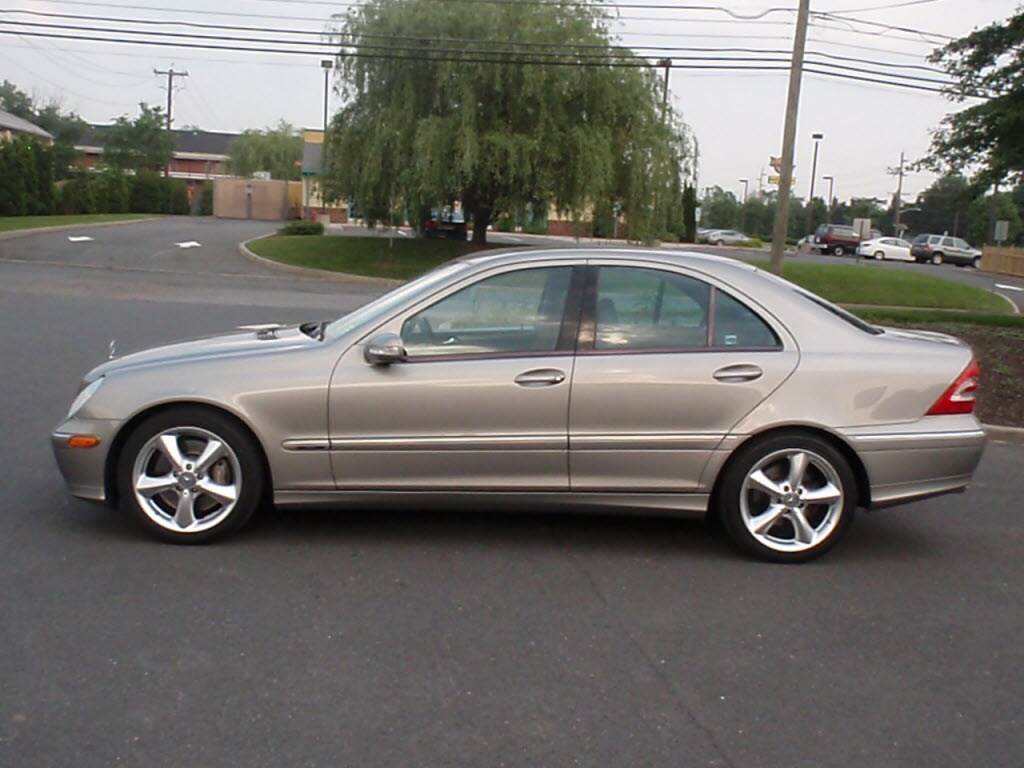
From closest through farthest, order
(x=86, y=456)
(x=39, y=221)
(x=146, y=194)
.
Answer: (x=86, y=456) → (x=39, y=221) → (x=146, y=194)

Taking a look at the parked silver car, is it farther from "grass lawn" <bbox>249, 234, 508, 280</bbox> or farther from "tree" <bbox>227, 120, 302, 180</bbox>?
"tree" <bbox>227, 120, 302, 180</bbox>

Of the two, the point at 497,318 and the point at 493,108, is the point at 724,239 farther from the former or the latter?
the point at 497,318

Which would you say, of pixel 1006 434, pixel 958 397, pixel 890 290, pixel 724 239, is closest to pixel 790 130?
pixel 890 290

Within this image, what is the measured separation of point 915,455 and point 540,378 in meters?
1.92

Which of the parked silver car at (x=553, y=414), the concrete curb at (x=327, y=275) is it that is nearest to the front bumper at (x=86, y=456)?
the parked silver car at (x=553, y=414)

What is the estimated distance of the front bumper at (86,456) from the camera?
5.50m

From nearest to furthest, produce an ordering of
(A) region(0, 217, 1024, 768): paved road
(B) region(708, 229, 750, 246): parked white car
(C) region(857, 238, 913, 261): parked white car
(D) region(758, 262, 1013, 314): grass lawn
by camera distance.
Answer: (A) region(0, 217, 1024, 768): paved road < (D) region(758, 262, 1013, 314): grass lawn < (C) region(857, 238, 913, 261): parked white car < (B) region(708, 229, 750, 246): parked white car

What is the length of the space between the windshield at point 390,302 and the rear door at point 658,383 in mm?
757

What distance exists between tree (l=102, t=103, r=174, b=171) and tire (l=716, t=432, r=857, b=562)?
226 ft

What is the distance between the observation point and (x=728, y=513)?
560 centimetres

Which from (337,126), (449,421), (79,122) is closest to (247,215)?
(79,122)

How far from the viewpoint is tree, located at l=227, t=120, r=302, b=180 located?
88750 mm

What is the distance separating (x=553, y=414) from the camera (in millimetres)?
5488

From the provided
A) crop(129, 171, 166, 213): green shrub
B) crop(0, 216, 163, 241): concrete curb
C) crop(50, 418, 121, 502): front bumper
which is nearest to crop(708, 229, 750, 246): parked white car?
crop(129, 171, 166, 213): green shrub
